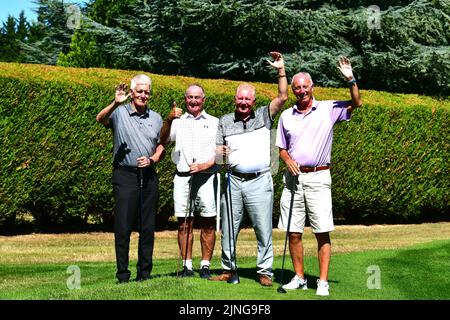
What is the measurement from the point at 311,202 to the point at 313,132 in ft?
2.19

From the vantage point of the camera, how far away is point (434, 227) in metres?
18.9

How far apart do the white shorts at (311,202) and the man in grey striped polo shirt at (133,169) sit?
137 centimetres

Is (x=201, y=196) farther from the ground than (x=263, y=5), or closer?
closer

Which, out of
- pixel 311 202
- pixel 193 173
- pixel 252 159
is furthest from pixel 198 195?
pixel 311 202

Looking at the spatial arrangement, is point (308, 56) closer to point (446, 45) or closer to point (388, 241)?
point (446, 45)

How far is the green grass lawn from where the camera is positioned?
24.9 ft

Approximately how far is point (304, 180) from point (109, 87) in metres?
7.78

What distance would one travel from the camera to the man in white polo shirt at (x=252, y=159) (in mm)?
8281

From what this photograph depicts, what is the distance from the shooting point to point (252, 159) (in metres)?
8.30

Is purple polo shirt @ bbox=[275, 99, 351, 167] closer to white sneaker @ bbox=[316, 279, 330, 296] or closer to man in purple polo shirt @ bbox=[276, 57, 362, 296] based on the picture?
man in purple polo shirt @ bbox=[276, 57, 362, 296]

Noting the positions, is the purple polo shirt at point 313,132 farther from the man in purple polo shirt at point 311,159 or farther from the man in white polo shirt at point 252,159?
the man in white polo shirt at point 252,159

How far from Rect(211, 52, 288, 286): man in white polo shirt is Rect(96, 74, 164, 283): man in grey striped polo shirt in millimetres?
742

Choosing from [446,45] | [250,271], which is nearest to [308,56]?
[446,45]

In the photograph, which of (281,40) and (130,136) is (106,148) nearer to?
(130,136)
